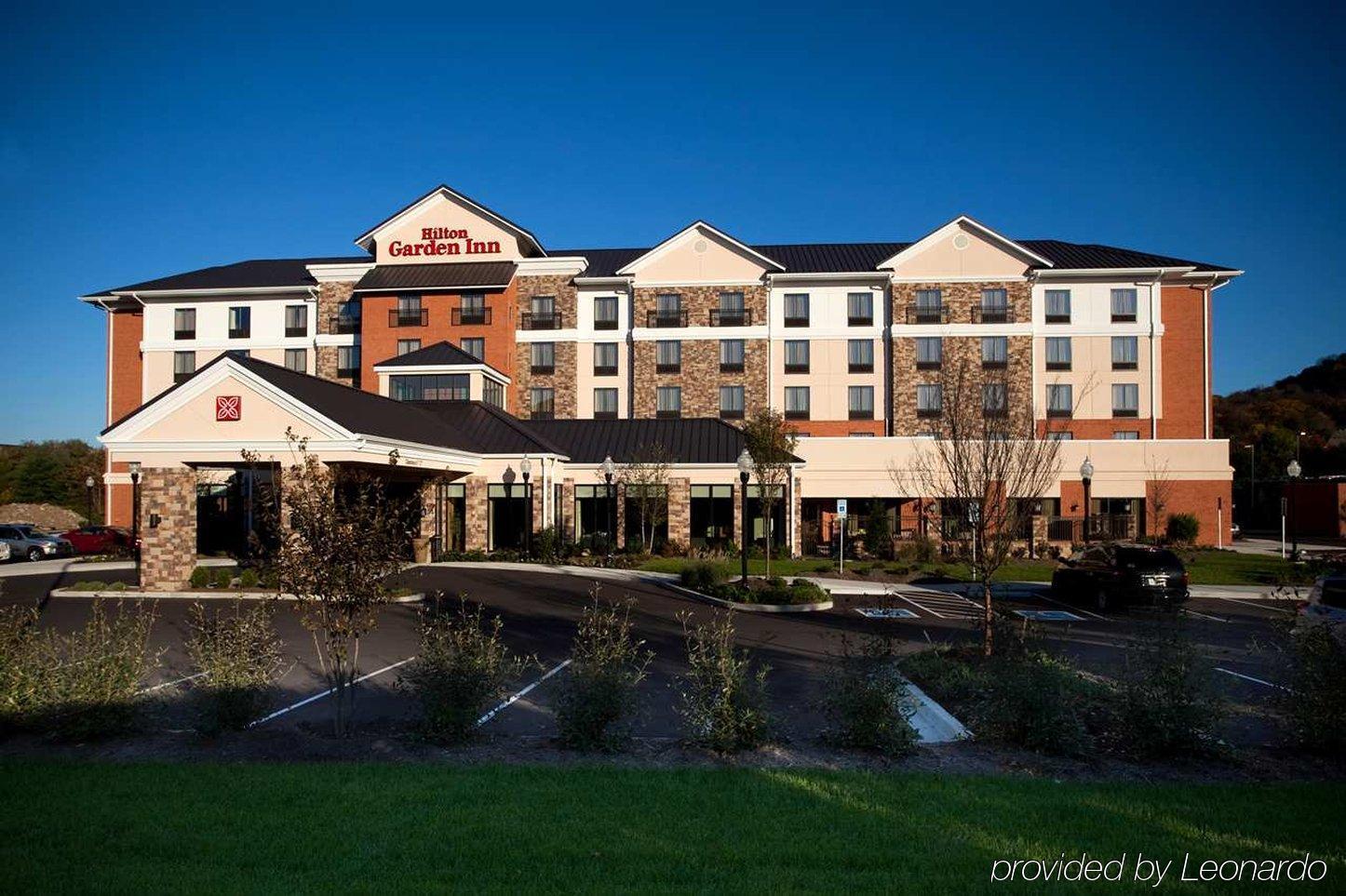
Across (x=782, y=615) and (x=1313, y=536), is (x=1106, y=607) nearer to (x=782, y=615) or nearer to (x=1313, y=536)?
(x=782, y=615)

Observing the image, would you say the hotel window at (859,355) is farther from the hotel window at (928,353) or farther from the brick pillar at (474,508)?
the brick pillar at (474,508)

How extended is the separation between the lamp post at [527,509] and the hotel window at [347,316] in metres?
21.1

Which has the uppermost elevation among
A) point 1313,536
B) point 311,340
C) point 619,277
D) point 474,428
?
point 619,277

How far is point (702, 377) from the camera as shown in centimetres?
4662

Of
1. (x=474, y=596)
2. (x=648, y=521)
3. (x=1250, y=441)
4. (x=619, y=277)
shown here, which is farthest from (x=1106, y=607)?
(x=1250, y=441)

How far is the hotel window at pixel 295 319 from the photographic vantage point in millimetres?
49344

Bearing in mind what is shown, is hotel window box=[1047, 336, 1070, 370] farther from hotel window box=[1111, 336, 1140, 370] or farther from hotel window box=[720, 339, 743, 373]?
hotel window box=[720, 339, 743, 373]

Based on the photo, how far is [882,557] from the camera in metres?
33.3

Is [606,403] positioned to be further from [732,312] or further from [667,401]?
[732,312]

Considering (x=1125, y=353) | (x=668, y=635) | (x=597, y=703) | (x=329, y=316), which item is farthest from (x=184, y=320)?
(x=1125, y=353)

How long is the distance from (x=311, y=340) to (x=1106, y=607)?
4230 cm

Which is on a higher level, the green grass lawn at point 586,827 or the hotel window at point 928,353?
the hotel window at point 928,353

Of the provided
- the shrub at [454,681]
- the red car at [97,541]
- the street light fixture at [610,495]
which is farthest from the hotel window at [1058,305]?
the red car at [97,541]

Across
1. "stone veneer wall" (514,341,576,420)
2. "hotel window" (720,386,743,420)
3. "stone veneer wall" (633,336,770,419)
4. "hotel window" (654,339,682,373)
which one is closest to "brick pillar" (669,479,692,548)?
"stone veneer wall" (633,336,770,419)
